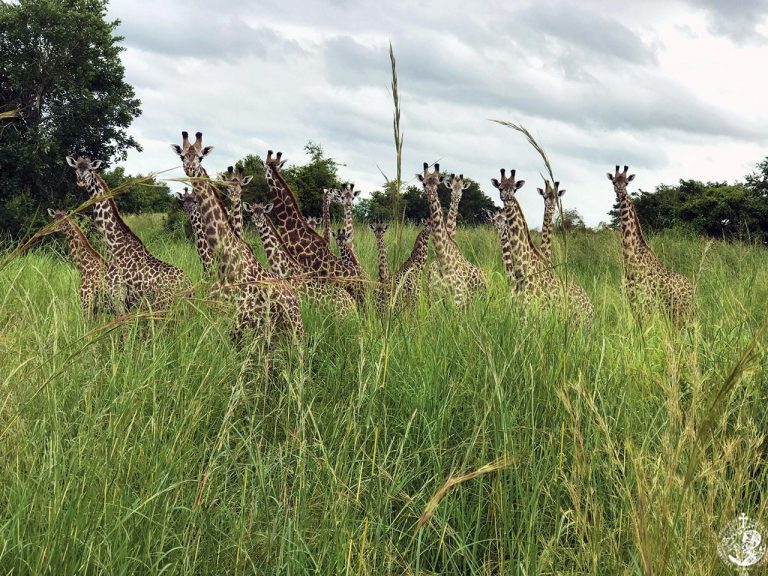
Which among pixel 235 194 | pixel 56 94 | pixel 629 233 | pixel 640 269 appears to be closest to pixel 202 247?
pixel 235 194

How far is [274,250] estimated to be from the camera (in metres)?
5.59

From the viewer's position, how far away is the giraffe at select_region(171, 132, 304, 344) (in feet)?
14.5

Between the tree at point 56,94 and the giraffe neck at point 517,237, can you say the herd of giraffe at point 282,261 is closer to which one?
the giraffe neck at point 517,237

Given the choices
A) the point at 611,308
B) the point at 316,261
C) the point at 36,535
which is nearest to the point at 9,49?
the point at 316,261

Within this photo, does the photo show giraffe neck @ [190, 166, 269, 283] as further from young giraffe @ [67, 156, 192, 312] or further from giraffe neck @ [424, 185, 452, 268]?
giraffe neck @ [424, 185, 452, 268]

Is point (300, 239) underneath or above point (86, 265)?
above

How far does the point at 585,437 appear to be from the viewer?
3.11m

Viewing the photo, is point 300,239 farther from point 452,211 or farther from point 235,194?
point 452,211

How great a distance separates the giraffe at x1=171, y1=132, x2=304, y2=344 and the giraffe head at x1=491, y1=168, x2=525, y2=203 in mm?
1976

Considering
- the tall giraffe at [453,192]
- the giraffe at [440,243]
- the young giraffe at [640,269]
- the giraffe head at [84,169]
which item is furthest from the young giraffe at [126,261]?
the young giraffe at [640,269]

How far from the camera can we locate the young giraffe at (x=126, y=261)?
18.3 ft

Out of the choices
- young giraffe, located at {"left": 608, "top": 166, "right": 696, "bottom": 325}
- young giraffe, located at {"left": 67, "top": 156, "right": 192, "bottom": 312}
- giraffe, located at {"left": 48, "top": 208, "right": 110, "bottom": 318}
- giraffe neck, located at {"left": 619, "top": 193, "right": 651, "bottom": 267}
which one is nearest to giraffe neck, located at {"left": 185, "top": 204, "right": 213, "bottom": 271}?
young giraffe, located at {"left": 67, "top": 156, "right": 192, "bottom": 312}

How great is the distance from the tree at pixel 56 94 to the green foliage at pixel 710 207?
11.8m

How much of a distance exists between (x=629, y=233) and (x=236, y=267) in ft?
12.0
